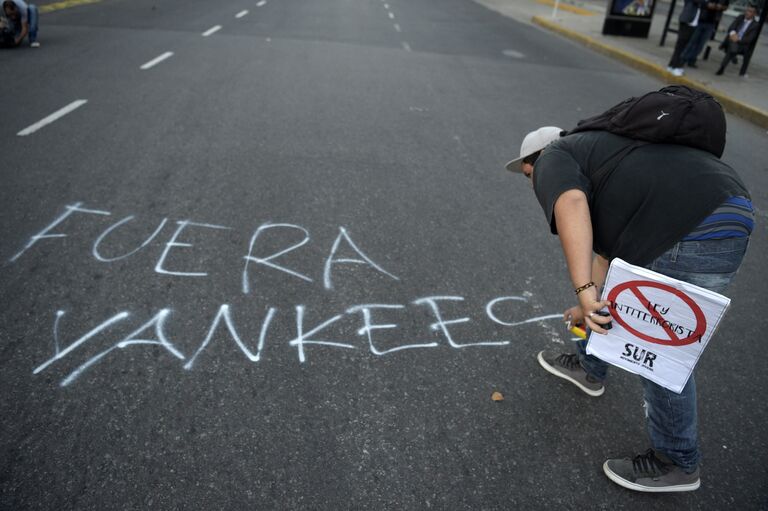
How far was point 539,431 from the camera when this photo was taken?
2.32 m

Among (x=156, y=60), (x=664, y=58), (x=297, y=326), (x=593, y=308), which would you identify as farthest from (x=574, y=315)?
(x=664, y=58)

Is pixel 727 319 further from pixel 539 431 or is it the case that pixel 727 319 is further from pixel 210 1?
pixel 210 1

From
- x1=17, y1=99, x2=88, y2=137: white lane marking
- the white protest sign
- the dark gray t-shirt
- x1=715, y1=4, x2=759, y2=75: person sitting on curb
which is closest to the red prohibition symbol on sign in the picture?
the white protest sign

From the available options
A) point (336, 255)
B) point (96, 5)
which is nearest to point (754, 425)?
point (336, 255)

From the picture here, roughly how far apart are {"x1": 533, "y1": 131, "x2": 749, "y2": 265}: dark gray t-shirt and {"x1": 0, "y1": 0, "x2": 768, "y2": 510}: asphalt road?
1026 millimetres

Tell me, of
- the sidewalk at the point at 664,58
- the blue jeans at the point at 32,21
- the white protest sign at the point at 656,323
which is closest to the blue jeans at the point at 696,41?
the sidewalk at the point at 664,58

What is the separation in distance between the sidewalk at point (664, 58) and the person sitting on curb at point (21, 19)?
38.5 ft

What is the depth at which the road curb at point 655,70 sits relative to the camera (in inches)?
318

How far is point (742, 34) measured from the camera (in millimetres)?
10070

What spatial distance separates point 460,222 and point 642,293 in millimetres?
2427

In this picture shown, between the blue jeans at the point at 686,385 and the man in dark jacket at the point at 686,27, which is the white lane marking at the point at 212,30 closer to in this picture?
the man in dark jacket at the point at 686,27

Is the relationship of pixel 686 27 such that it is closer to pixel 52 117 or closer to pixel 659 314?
pixel 659 314

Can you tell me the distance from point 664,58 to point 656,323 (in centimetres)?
1243

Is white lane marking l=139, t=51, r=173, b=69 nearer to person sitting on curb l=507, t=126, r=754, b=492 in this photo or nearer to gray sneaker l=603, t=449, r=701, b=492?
person sitting on curb l=507, t=126, r=754, b=492
